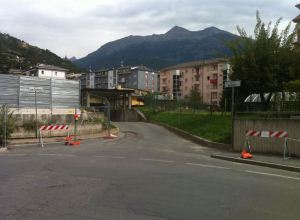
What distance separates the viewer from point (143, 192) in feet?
30.7

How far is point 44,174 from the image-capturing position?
1205 cm

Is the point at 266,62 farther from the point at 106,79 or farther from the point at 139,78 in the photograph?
the point at 106,79

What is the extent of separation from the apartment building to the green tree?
78.9m

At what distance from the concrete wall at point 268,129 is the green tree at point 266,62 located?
621 centimetres

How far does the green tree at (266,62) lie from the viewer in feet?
90.9

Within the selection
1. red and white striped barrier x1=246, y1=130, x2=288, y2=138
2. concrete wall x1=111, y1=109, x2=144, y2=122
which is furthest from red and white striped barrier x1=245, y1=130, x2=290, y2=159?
concrete wall x1=111, y1=109, x2=144, y2=122

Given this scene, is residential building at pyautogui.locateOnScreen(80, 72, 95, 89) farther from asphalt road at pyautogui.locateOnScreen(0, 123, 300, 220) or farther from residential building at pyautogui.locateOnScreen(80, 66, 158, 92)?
asphalt road at pyautogui.locateOnScreen(0, 123, 300, 220)

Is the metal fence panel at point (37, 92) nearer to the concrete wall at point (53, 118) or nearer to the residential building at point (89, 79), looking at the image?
the concrete wall at point (53, 118)

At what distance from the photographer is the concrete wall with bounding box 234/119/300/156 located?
18.5m

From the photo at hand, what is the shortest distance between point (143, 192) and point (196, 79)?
396ft

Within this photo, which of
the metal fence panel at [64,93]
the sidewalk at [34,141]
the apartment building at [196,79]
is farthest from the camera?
the apartment building at [196,79]

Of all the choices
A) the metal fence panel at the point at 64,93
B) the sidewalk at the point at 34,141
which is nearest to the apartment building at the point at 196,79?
the metal fence panel at the point at 64,93

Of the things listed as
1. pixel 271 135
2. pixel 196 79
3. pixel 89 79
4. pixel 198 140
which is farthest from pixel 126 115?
pixel 89 79

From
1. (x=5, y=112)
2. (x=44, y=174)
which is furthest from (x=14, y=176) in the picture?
(x=5, y=112)
